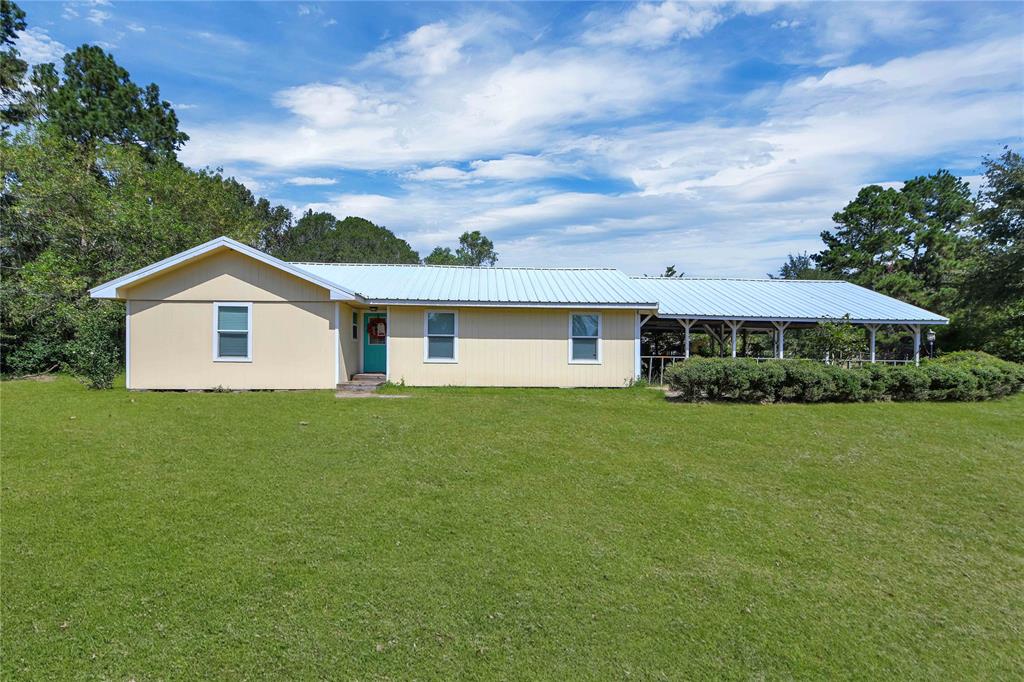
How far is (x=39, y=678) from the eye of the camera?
9.57ft

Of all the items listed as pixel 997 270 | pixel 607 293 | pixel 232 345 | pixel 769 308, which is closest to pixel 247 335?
pixel 232 345

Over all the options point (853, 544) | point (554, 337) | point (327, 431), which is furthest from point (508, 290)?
point (853, 544)

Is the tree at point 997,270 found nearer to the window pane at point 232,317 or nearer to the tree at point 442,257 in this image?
the window pane at point 232,317

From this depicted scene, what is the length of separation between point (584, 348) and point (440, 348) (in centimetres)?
394

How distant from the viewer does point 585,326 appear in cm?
1456

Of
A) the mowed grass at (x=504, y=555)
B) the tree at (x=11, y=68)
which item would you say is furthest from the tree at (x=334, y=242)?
the mowed grass at (x=504, y=555)

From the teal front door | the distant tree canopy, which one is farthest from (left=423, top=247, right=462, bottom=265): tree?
the teal front door

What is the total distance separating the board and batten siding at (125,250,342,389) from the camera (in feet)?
42.9

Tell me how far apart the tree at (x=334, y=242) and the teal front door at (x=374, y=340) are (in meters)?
32.1

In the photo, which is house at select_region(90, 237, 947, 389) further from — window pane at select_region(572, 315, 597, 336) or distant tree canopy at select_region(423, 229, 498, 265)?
distant tree canopy at select_region(423, 229, 498, 265)

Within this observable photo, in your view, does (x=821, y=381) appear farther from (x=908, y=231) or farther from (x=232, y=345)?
(x=908, y=231)

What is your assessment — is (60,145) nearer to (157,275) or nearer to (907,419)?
(157,275)

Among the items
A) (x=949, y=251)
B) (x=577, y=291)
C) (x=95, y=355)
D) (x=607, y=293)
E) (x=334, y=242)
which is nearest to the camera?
(x=95, y=355)

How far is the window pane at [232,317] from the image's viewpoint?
43.2 ft
